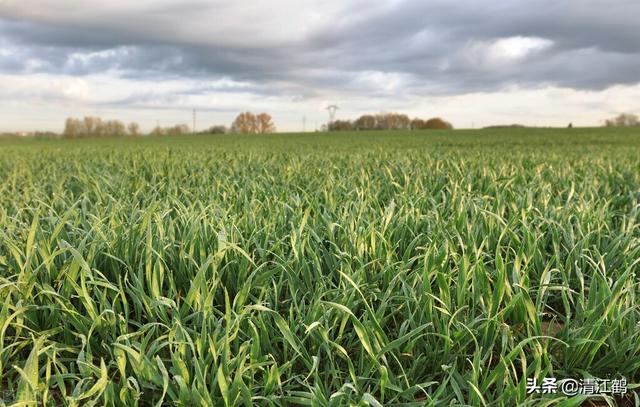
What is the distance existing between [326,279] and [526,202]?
2212 mm

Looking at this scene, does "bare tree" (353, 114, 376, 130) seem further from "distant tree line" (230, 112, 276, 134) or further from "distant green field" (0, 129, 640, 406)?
"distant green field" (0, 129, 640, 406)

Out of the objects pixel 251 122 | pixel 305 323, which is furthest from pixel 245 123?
pixel 305 323

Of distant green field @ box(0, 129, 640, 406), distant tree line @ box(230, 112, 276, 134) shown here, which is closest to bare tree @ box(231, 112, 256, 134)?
distant tree line @ box(230, 112, 276, 134)

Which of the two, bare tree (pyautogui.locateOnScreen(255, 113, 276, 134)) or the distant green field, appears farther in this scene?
bare tree (pyautogui.locateOnScreen(255, 113, 276, 134))

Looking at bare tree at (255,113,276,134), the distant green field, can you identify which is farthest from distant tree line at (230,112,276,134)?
the distant green field

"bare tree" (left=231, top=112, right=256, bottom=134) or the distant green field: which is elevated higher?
"bare tree" (left=231, top=112, right=256, bottom=134)

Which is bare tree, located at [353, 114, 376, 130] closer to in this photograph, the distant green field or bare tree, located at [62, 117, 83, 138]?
bare tree, located at [62, 117, 83, 138]

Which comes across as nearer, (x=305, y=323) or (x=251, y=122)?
(x=305, y=323)

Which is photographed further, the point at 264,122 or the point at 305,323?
the point at 264,122

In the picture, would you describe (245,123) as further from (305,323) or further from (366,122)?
(305,323)

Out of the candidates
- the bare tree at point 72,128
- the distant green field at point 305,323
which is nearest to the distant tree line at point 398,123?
the bare tree at point 72,128

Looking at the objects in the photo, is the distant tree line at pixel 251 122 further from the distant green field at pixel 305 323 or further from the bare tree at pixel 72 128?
the distant green field at pixel 305 323

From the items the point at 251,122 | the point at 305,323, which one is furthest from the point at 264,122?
the point at 305,323

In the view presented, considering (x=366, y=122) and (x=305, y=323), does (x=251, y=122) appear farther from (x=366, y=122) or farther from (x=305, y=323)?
(x=305, y=323)
